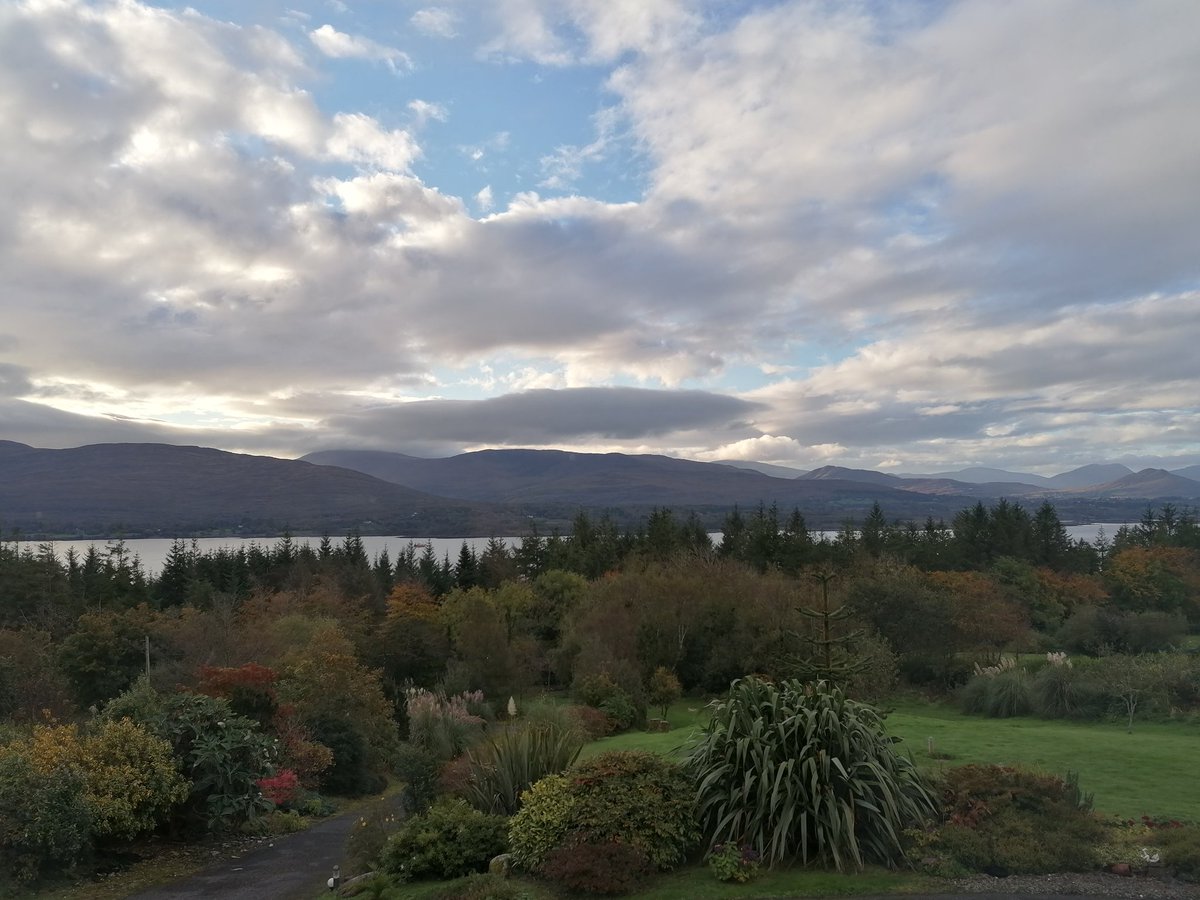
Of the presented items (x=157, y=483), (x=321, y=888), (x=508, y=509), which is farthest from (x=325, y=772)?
(x=157, y=483)

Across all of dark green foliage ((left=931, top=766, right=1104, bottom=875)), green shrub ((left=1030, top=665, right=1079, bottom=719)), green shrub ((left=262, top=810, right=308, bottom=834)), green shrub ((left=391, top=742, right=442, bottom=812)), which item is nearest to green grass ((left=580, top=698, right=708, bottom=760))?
green shrub ((left=391, top=742, right=442, bottom=812))

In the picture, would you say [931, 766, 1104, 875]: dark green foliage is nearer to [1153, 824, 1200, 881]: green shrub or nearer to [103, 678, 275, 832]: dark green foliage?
[1153, 824, 1200, 881]: green shrub

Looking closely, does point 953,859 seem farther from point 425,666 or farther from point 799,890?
point 425,666

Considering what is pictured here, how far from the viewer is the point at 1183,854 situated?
6.88 metres

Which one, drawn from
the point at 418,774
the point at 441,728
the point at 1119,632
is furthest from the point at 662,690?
the point at 1119,632

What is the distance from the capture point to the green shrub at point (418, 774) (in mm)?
10633

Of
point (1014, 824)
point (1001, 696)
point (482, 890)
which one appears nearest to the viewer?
point (482, 890)

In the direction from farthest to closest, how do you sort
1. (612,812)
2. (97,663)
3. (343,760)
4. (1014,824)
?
(97,663), (343,760), (612,812), (1014,824)

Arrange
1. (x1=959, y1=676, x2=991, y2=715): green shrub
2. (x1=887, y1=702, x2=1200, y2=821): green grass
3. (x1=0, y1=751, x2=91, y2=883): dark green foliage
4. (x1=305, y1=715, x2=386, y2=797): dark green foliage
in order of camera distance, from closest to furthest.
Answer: (x1=0, y1=751, x2=91, y2=883): dark green foliage, (x1=887, y1=702, x2=1200, y2=821): green grass, (x1=305, y1=715, x2=386, y2=797): dark green foliage, (x1=959, y1=676, x2=991, y2=715): green shrub

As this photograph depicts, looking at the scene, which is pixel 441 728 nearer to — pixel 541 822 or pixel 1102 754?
pixel 541 822

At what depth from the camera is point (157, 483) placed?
194 meters

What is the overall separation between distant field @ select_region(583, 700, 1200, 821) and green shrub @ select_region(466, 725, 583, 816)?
148 cm

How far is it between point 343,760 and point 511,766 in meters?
10.9

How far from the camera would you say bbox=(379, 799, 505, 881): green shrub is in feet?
26.2
